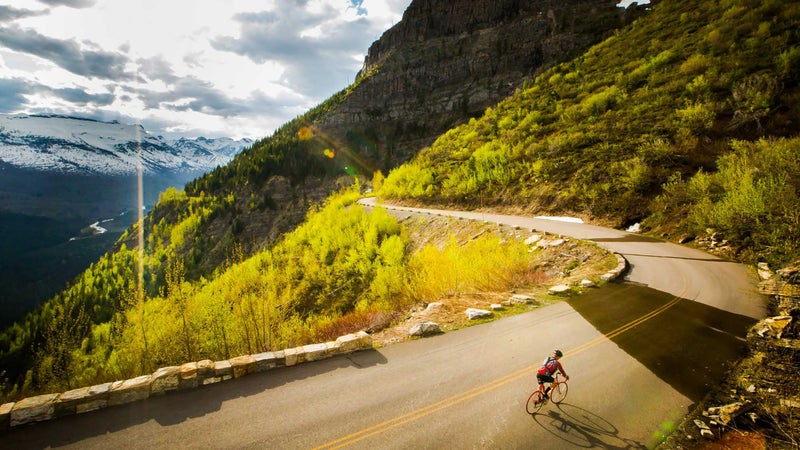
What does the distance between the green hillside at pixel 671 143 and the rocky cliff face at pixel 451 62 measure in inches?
1995

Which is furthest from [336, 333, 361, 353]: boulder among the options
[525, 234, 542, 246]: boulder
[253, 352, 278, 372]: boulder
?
[525, 234, 542, 246]: boulder

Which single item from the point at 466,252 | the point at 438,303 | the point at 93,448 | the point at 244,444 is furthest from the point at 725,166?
the point at 93,448

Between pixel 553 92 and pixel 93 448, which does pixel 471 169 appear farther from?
pixel 93 448

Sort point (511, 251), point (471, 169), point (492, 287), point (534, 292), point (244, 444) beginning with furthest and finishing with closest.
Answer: point (471, 169) → point (511, 251) → point (492, 287) → point (534, 292) → point (244, 444)

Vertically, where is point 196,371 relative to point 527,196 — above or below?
below

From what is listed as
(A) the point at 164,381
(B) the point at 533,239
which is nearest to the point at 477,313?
(A) the point at 164,381

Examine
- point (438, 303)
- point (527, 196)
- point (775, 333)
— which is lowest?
point (438, 303)

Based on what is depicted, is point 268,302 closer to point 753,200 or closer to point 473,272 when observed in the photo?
point 473,272

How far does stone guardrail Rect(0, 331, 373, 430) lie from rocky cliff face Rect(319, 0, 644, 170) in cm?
9377

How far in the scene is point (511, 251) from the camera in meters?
13.6

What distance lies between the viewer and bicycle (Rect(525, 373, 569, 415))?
5215 millimetres

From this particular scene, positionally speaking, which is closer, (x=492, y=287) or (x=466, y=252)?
(x=492, y=287)

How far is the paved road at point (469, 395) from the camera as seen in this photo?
4840 millimetres

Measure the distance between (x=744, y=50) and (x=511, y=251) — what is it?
31008 millimetres
